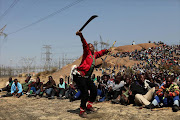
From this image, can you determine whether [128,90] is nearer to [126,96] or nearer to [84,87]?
[126,96]

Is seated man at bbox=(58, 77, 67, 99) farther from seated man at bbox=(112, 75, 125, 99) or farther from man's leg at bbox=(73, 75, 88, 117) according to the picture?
man's leg at bbox=(73, 75, 88, 117)

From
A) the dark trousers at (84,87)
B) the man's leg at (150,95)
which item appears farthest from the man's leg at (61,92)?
the man's leg at (150,95)

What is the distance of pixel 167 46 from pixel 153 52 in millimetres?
6837

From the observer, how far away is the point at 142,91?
681cm

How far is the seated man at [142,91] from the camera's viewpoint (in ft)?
20.9

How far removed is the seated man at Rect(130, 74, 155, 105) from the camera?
6.38 meters

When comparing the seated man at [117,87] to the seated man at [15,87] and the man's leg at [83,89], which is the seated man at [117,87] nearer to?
the man's leg at [83,89]

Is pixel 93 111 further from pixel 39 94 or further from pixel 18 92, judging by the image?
pixel 18 92

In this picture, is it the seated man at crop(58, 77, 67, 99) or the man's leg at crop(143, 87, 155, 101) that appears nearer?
the man's leg at crop(143, 87, 155, 101)

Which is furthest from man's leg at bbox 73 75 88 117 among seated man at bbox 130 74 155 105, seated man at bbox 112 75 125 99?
seated man at bbox 112 75 125 99

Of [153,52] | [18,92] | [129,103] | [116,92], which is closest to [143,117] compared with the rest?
[129,103]

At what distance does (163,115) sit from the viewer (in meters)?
5.02

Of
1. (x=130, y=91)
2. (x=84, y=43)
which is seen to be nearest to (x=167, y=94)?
(x=130, y=91)

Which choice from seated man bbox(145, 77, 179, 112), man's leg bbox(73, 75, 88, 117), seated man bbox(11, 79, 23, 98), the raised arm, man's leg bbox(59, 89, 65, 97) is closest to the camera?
the raised arm
